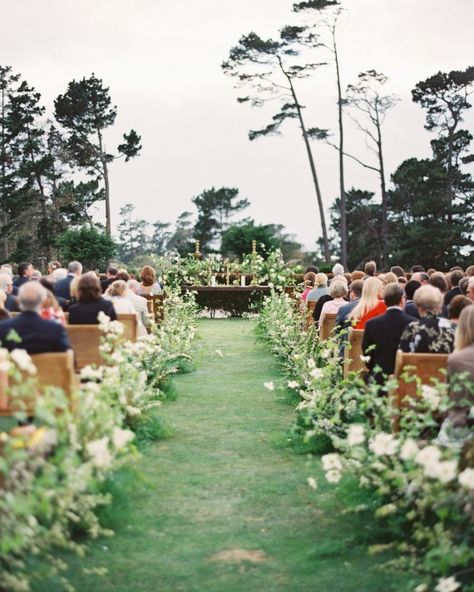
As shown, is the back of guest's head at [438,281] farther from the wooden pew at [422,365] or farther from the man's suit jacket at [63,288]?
the man's suit jacket at [63,288]

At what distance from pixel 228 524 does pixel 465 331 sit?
205 centimetres

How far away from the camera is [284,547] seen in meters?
5.79

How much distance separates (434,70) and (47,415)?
42543mm

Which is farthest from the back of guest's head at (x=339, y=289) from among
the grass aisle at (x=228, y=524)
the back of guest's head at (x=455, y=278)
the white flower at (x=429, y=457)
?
the white flower at (x=429, y=457)

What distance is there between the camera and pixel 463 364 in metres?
5.80

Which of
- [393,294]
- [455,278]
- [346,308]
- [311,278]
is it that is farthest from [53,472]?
[311,278]

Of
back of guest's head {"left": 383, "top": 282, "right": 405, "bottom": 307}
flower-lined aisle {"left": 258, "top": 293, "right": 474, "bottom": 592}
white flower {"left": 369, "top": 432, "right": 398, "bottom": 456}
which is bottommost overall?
flower-lined aisle {"left": 258, "top": 293, "right": 474, "bottom": 592}

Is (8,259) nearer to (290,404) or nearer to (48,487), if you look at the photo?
(290,404)

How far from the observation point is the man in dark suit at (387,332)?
7.68 metres

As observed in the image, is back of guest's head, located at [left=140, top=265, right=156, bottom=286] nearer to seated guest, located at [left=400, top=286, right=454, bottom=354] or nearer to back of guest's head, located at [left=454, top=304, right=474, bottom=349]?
seated guest, located at [left=400, top=286, right=454, bottom=354]

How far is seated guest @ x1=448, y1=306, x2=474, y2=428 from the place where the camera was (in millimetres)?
5789

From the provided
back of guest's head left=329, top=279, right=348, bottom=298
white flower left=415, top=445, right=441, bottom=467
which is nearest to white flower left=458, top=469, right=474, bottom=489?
white flower left=415, top=445, right=441, bottom=467

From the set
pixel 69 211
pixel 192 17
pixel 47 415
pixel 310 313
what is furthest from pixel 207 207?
pixel 47 415

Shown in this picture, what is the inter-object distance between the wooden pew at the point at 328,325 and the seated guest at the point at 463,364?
5.14 m
